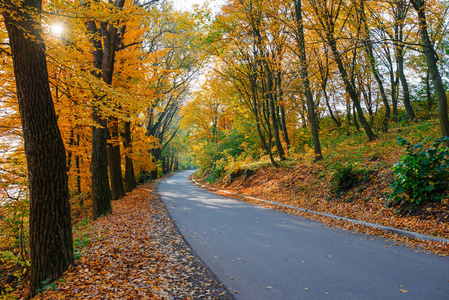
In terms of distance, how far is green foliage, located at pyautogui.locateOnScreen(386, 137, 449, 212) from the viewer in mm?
6074

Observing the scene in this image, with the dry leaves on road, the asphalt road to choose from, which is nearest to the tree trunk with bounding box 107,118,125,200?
the dry leaves on road

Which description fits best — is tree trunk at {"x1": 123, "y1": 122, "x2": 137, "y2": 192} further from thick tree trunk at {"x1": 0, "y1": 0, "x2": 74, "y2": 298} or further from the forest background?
thick tree trunk at {"x1": 0, "y1": 0, "x2": 74, "y2": 298}

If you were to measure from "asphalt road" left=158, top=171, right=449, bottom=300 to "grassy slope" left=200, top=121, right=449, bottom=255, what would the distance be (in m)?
0.87

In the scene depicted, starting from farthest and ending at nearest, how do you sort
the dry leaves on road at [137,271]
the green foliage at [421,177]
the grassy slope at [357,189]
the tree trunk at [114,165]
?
the tree trunk at [114,165] → the green foliage at [421,177] → the grassy slope at [357,189] → the dry leaves on road at [137,271]

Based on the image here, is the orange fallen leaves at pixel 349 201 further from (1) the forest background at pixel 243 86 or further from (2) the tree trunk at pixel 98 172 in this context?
(2) the tree trunk at pixel 98 172

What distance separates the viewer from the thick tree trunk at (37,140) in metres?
4.07

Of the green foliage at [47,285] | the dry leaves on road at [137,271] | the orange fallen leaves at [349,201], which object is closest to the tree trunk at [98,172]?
the dry leaves on road at [137,271]

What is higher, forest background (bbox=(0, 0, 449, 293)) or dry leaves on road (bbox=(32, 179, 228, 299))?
forest background (bbox=(0, 0, 449, 293))

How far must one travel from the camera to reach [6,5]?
3.91 m

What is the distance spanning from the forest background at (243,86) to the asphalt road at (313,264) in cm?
209

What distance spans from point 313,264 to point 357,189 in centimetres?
508

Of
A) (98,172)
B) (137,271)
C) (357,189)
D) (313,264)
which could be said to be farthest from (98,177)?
(357,189)

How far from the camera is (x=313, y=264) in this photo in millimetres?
4359

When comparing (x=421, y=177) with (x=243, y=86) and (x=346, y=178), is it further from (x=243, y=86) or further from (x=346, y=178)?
(x=243, y=86)
